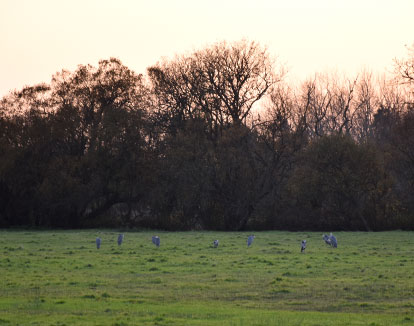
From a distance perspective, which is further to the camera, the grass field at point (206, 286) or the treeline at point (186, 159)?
the treeline at point (186, 159)

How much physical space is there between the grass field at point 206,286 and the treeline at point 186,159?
19.7 metres

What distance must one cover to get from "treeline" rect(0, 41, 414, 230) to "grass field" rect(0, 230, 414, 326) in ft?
64.7

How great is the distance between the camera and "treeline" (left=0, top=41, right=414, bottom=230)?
5303 centimetres

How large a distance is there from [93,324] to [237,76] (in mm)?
49786

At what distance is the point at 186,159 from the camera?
55844 millimetres

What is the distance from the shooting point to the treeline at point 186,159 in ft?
174

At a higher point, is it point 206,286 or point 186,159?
point 186,159

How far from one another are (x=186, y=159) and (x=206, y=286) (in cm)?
3588

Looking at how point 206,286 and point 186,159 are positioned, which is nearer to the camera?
point 206,286

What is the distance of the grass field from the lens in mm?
15180

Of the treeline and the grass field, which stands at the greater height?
the treeline

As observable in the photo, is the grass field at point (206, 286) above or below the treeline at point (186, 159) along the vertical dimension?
below

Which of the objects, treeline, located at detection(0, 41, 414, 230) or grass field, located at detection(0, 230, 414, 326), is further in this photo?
treeline, located at detection(0, 41, 414, 230)

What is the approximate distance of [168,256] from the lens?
29234 mm
